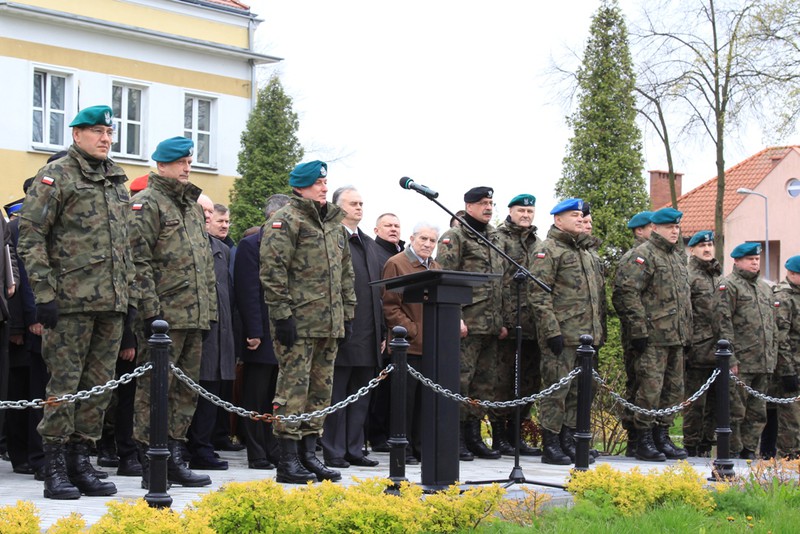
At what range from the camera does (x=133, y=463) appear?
9.26 metres

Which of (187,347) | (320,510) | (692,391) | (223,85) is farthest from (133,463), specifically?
(223,85)

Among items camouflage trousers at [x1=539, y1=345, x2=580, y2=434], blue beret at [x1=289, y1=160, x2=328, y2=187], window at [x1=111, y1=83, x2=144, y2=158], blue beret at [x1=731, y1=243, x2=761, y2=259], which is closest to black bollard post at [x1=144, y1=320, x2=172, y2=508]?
blue beret at [x1=289, y1=160, x2=328, y2=187]

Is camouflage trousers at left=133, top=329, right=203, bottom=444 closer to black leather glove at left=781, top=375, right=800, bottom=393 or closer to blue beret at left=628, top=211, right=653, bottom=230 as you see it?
blue beret at left=628, top=211, right=653, bottom=230

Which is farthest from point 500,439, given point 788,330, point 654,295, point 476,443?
point 788,330

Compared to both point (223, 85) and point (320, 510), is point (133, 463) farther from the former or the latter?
point (223, 85)

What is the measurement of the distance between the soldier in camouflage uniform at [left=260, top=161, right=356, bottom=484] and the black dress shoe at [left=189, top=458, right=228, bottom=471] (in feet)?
2.75

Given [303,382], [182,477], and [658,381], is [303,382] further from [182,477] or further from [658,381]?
[658,381]

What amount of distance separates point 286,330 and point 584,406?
241 cm

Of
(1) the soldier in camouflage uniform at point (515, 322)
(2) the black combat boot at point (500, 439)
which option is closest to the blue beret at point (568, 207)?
(1) the soldier in camouflage uniform at point (515, 322)

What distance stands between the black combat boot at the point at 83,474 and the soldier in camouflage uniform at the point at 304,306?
1.44 m

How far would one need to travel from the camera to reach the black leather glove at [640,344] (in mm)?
12109

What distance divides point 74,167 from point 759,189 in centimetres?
→ 5126

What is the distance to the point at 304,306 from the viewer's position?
9.16m

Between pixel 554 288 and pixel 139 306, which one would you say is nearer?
pixel 139 306
